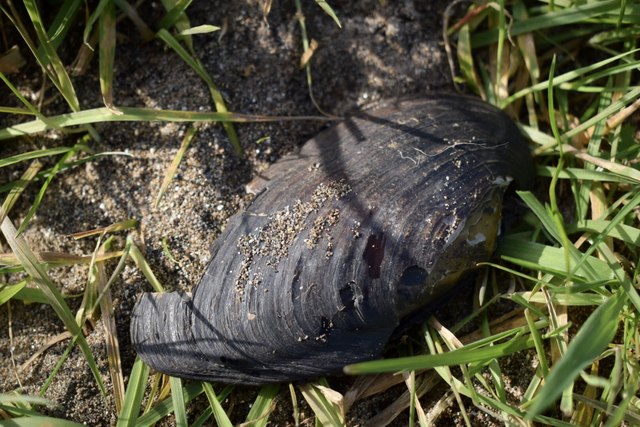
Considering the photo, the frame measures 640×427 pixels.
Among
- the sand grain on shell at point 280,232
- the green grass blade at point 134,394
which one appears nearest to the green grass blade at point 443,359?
the sand grain on shell at point 280,232

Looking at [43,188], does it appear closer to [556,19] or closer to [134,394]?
[134,394]

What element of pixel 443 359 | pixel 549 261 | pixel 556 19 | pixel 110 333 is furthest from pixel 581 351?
pixel 110 333

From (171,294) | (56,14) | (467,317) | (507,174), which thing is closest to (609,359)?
(467,317)

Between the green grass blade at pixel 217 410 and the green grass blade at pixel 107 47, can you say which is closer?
the green grass blade at pixel 217 410

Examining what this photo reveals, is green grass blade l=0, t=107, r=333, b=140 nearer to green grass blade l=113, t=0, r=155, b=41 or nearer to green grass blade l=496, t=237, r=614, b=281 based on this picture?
green grass blade l=113, t=0, r=155, b=41

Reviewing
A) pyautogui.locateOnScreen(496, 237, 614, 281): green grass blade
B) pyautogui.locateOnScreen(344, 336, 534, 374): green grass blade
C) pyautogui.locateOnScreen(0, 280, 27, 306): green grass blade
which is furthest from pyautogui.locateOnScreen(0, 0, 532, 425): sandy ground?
pyautogui.locateOnScreen(496, 237, 614, 281): green grass blade

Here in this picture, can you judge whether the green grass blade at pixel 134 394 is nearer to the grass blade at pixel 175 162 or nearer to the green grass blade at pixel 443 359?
the grass blade at pixel 175 162
